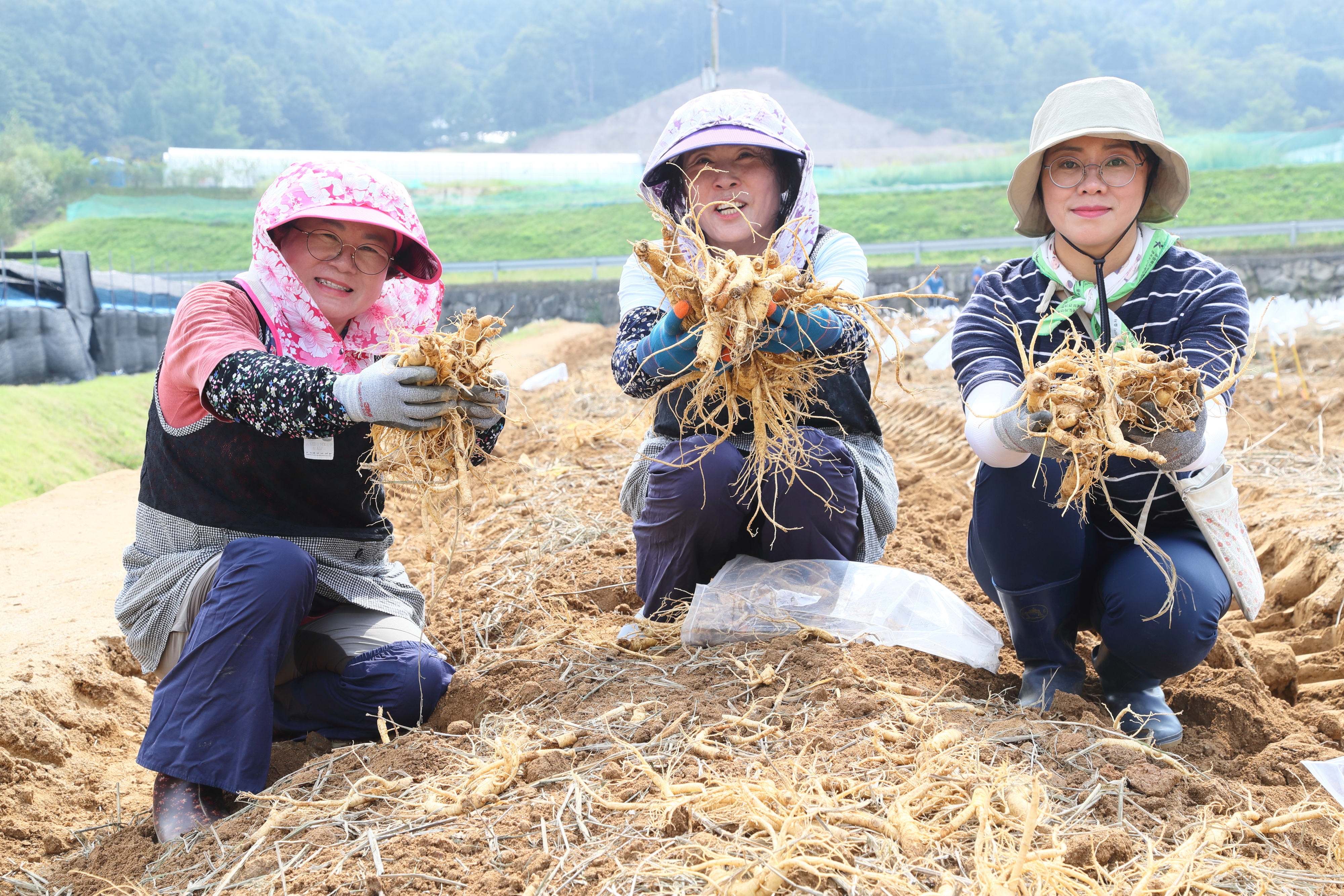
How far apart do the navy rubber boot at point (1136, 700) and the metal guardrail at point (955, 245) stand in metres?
20.6

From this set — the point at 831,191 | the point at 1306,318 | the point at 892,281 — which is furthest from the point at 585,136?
the point at 1306,318

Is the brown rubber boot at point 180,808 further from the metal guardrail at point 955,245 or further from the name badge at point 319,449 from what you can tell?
the metal guardrail at point 955,245

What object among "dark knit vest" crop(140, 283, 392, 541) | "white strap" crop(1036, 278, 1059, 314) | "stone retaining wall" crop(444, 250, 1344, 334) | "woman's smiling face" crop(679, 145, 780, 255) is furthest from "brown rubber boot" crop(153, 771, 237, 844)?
"stone retaining wall" crop(444, 250, 1344, 334)

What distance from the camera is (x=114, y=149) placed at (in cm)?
5788

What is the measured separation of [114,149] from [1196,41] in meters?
80.2

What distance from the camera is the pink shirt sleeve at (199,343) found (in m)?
1.99

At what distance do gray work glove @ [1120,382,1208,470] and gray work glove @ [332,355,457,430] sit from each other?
142 centimetres

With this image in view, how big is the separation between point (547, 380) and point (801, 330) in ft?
25.0

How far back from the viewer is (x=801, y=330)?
2.02 m

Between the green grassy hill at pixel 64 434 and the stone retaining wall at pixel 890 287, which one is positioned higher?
the stone retaining wall at pixel 890 287

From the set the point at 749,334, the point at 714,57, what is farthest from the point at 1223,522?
the point at 714,57

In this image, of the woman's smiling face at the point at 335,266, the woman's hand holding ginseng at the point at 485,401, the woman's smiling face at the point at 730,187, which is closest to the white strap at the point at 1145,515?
the woman's smiling face at the point at 730,187

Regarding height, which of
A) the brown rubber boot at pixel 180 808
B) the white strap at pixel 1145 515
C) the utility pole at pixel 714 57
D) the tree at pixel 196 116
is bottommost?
the brown rubber boot at pixel 180 808

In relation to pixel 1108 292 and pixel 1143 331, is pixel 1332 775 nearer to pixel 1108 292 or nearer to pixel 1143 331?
pixel 1143 331
